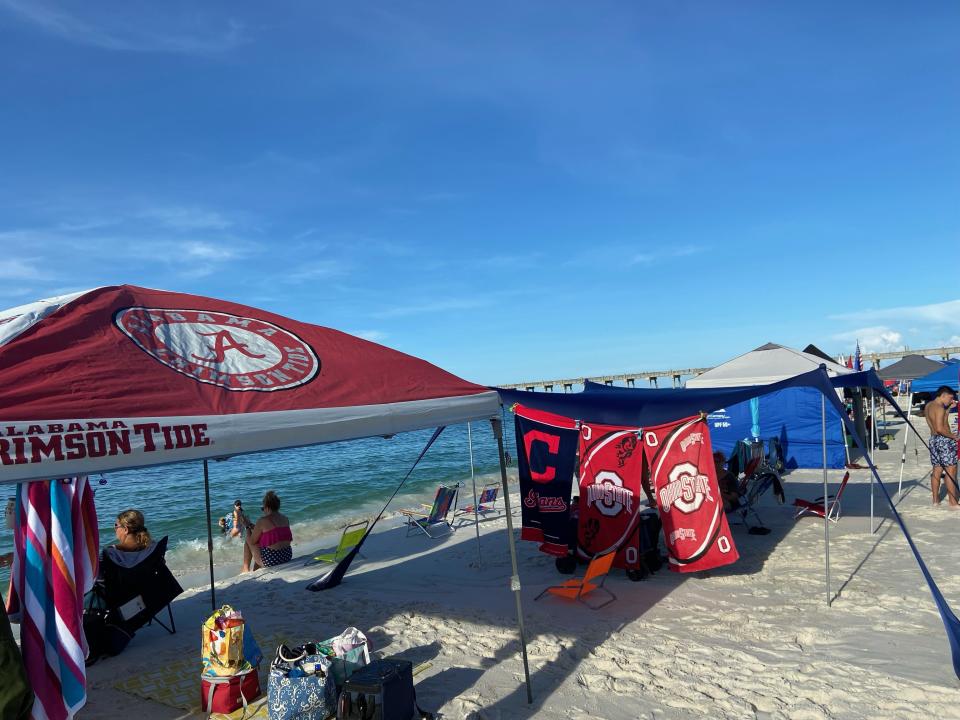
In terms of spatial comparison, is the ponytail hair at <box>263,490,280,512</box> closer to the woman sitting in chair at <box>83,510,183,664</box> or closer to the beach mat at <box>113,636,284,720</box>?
the woman sitting in chair at <box>83,510,183,664</box>

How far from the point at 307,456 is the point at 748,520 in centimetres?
2781

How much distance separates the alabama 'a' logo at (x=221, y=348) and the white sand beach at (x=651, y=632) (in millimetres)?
2299

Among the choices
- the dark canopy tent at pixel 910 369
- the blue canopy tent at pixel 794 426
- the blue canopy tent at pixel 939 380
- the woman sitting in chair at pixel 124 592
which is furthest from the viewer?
the blue canopy tent at pixel 939 380

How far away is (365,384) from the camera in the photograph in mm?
3947

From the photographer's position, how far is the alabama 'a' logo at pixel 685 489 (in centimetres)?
616

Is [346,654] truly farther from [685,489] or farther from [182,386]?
[685,489]

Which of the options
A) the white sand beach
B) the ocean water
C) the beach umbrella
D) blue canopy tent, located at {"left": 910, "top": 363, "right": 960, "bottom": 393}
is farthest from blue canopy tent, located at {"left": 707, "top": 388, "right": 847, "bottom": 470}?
blue canopy tent, located at {"left": 910, "top": 363, "right": 960, "bottom": 393}

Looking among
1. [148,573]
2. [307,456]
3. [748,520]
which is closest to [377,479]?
[307,456]

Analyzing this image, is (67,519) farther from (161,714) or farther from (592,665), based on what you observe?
(592,665)

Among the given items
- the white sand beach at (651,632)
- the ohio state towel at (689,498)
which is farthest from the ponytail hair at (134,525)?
the ohio state towel at (689,498)

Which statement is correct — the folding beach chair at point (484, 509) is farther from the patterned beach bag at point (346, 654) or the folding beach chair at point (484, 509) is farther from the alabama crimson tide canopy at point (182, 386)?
the alabama crimson tide canopy at point (182, 386)

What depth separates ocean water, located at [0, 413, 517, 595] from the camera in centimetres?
1262

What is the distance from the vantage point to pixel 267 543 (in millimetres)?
8320

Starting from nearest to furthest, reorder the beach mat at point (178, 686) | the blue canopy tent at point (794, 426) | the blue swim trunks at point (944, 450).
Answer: the beach mat at point (178, 686) → the blue swim trunks at point (944, 450) → the blue canopy tent at point (794, 426)
